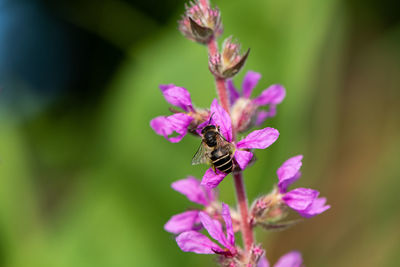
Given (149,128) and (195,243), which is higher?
(149,128)

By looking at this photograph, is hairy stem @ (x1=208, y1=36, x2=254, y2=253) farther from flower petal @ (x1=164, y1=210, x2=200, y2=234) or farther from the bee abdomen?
flower petal @ (x1=164, y1=210, x2=200, y2=234)

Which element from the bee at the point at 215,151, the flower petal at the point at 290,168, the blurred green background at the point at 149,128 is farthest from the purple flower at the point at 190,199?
the blurred green background at the point at 149,128

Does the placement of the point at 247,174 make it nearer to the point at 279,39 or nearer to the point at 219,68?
the point at 279,39

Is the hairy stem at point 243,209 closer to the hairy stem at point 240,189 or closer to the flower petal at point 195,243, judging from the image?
the hairy stem at point 240,189

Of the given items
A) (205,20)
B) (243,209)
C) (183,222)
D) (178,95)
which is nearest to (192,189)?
(183,222)

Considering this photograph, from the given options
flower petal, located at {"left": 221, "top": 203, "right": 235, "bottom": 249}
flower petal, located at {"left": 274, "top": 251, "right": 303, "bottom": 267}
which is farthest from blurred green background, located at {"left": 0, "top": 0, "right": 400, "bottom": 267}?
flower petal, located at {"left": 221, "top": 203, "right": 235, "bottom": 249}

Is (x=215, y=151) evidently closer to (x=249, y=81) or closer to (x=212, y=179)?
(x=212, y=179)
